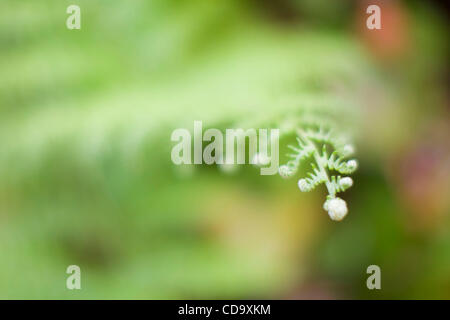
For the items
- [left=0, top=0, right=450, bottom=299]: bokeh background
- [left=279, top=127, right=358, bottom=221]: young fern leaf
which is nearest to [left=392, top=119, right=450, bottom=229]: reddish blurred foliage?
[left=0, top=0, right=450, bottom=299]: bokeh background

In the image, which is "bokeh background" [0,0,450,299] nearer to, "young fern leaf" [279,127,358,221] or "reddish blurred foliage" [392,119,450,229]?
"reddish blurred foliage" [392,119,450,229]

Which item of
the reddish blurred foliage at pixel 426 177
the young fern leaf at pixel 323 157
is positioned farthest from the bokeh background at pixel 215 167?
the young fern leaf at pixel 323 157

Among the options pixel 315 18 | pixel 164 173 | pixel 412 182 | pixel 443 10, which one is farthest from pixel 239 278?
pixel 443 10

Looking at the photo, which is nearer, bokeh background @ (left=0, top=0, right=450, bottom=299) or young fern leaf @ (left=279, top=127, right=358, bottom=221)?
young fern leaf @ (left=279, top=127, right=358, bottom=221)

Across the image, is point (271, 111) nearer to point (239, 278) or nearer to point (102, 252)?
point (239, 278)

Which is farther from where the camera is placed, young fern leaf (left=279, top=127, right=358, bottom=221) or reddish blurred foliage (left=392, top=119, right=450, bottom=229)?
reddish blurred foliage (left=392, top=119, right=450, bottom=229)

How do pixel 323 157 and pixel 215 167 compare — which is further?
pixel 215 167

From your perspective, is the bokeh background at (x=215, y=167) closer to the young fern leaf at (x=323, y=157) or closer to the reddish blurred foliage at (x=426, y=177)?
the reddish blurred foliage at (x=426, y=177)

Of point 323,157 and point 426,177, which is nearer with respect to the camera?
point 323,157
